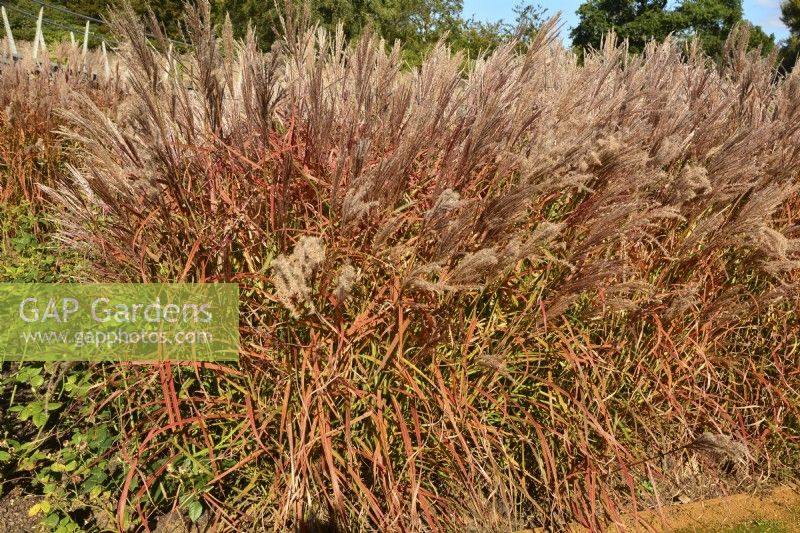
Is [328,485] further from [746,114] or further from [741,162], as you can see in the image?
[746,114]

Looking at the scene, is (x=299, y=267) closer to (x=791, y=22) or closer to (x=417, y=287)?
(x=417, y=287)

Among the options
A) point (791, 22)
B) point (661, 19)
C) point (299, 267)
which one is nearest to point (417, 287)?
point (299, 267)

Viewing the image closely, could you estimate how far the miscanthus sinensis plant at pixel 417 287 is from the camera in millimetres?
1729

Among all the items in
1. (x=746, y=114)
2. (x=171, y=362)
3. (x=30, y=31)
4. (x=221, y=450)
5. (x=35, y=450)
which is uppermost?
(x=746, y=114)

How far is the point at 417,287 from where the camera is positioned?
1.79 meters

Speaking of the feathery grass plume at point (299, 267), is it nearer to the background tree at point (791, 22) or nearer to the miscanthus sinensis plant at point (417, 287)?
the miscanthus sinensis plant at point (417, 287)

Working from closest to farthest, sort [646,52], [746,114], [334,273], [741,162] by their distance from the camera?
[334,273], [741,162], [746,114], [646,52]

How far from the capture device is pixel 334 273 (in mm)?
1794

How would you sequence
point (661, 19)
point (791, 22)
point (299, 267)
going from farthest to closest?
1. point (661, 19)
2. point (791, 22)
3. point (299, 267)

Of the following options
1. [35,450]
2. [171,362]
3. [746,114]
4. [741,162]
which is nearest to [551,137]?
[741,162]

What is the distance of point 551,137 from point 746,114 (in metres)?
1.71

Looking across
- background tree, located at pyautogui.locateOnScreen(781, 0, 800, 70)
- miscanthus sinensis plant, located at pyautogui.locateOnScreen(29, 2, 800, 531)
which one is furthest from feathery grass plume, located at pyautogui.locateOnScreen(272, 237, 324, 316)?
background tree, located at pyautogui.locateOnScreen(781, 0, 800, 70)

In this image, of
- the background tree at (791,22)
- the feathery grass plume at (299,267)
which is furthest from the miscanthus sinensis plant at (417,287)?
the background tree at (791,22)

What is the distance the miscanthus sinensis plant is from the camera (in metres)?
1.73
